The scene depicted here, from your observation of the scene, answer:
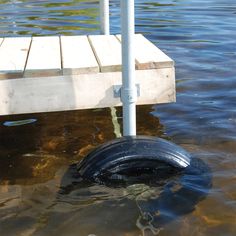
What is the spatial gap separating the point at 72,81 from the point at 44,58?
0.51 m

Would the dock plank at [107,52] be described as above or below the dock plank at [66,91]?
above

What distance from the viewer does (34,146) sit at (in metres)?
4.41

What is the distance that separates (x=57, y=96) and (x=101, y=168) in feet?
2.11

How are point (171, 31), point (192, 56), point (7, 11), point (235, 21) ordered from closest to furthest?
point (192, 56), point (171, 31), point (235, 21), point (7, 11)

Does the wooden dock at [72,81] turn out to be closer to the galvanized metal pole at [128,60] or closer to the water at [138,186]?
the galvanized metal pole at [128,60]

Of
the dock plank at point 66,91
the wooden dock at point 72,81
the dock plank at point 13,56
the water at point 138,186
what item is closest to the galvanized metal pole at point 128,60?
the wooden dock at point 72,81

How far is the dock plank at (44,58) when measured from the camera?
12.2 ft

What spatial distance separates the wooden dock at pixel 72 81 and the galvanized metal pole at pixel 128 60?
23 cm

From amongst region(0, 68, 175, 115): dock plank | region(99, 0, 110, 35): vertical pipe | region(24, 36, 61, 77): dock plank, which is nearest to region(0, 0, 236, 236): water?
region(0, 68, 175, 115): dock plank

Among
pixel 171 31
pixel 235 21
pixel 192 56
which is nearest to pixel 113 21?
pixel 171 31

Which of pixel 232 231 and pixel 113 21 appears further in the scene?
pixel 113 21

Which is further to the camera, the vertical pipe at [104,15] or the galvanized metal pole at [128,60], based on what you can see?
the vertical pipe at [104,15]

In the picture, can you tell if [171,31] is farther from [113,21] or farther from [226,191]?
[226,191]

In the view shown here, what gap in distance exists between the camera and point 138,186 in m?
3.56
